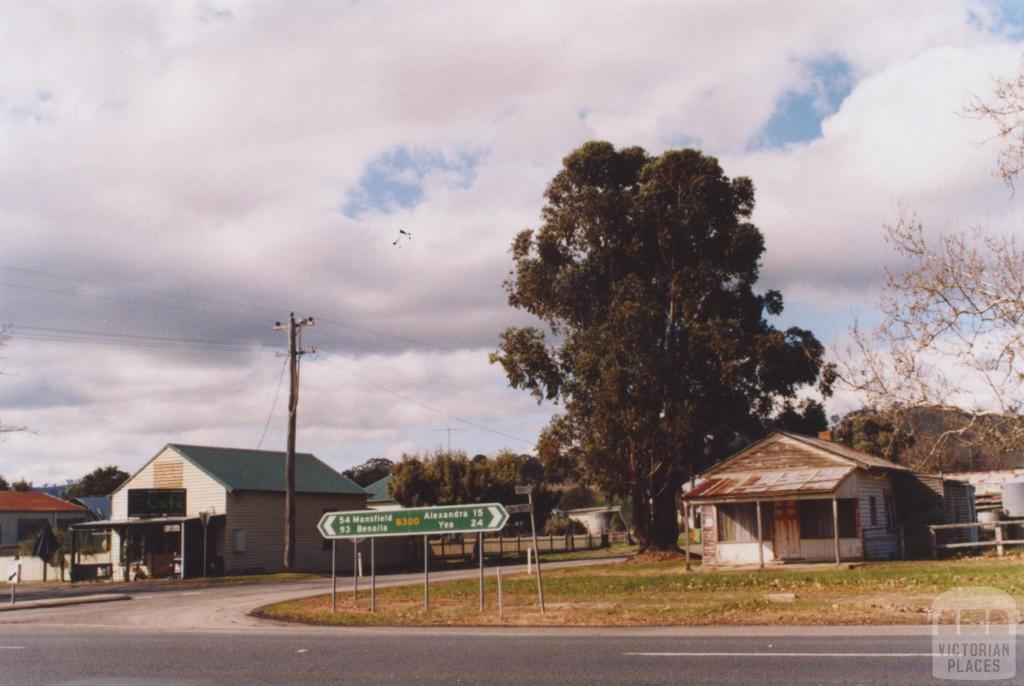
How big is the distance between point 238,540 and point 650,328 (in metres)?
20.8

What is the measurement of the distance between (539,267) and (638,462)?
29.1 ft

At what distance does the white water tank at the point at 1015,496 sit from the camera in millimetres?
35656

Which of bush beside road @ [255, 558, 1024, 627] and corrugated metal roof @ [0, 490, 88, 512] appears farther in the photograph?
corrugated metal roof @ [0, 490, 88, 512]

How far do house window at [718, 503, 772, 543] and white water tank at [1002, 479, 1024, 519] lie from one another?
9095 millimetres

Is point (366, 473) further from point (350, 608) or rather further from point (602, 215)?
point (350, 608)

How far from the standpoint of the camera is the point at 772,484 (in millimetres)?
34000

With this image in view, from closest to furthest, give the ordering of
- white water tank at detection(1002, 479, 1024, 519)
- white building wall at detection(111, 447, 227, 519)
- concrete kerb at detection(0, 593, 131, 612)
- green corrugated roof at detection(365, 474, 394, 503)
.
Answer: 1. concrete kerb at detection(0, 593, 131, 612)
2. white water tank at detection(1002, 479, 1024, 519)
3. white building wall at detection(111, 447, 227, 519)
4. green corrugated roof at detection(365, 474, 394, 503)

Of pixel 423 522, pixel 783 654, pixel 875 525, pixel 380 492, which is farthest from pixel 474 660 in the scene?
pixel 380 492

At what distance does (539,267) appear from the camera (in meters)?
39.8

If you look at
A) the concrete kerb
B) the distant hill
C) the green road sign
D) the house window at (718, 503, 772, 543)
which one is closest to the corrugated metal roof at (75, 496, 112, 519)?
the concrete kerb

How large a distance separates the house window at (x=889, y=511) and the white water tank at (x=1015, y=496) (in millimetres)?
4018

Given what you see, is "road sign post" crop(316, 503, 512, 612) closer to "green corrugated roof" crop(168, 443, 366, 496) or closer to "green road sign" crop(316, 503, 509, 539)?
"green road sign" crop(316, 503, 509, 539)

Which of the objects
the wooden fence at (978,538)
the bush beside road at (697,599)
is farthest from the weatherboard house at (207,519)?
the wooden fence at (978,538)

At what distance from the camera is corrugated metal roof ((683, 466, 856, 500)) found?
1271 inches
